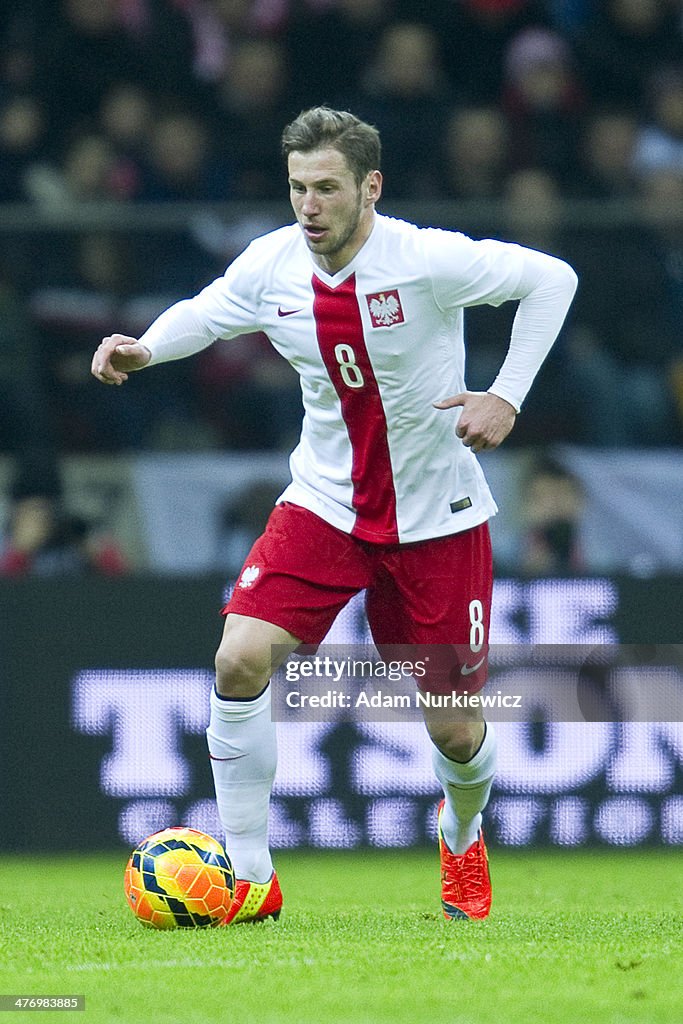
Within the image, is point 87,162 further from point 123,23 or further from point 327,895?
point 327,895

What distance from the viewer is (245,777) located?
525 cm

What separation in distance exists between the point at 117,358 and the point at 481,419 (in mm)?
1075

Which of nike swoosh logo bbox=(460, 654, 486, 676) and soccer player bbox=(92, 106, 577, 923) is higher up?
soccer player bbox=(92, 106, 577, 923)

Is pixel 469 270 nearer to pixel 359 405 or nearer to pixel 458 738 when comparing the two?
pixel 359 405

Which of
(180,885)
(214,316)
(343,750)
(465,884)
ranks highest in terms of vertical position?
(214,316)

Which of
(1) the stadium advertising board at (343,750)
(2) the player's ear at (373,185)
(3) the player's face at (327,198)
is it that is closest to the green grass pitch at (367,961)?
(1) the stadium advertising board at (343,750)

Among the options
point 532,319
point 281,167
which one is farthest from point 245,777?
point 281,167

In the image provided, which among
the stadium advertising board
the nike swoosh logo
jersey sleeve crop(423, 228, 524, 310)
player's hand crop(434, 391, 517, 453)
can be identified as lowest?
the stadium advertising board

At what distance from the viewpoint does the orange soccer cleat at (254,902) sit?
5.16 m

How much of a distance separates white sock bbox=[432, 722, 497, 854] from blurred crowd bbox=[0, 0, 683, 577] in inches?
116

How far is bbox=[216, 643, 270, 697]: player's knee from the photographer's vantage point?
5059 mm
